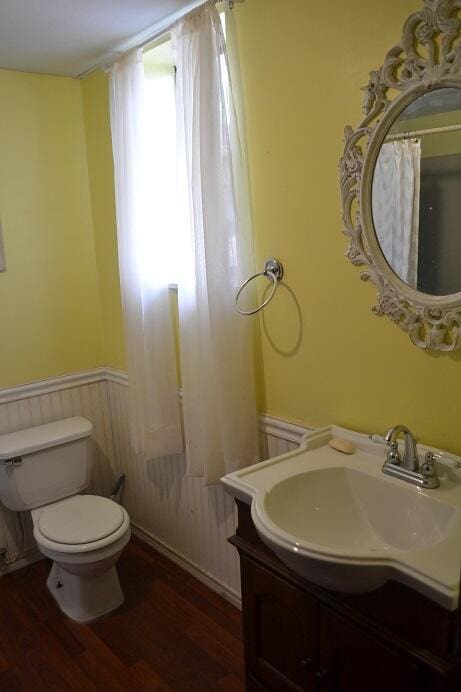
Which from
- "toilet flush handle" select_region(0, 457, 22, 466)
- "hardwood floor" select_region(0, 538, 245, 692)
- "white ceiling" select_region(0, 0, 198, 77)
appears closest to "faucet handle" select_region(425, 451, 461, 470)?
"hardwood floor" select_region(0, 538, 245, 692)

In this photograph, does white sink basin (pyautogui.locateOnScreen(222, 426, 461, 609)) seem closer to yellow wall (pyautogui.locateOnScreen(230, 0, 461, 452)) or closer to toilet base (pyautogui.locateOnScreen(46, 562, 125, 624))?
yellow wall (pyautogui.locateOnScreen(230, 0, 461, 452))

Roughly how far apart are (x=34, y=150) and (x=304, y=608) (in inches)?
87.5

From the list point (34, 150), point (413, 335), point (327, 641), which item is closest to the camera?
point (327, 641)

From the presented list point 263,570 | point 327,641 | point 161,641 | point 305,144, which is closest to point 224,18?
point 305,144

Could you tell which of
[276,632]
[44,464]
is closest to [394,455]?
[276,632]

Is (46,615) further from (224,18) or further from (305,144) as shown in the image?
(224,18)

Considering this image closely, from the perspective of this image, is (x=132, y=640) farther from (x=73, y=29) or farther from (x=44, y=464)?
(x=73, y=29)

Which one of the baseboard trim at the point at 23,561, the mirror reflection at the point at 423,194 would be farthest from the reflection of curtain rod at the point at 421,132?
the baseboard trim at the point at 23,561

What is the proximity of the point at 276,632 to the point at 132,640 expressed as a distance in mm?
913

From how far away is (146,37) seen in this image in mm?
2100

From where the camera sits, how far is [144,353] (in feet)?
7.54

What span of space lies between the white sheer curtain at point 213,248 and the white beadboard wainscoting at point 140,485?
158 millimetres

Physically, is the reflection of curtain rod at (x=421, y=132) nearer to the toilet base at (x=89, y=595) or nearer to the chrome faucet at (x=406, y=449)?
the chrome faucet at (x=406, y=449)

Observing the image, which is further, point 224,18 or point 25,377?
point 25,377
